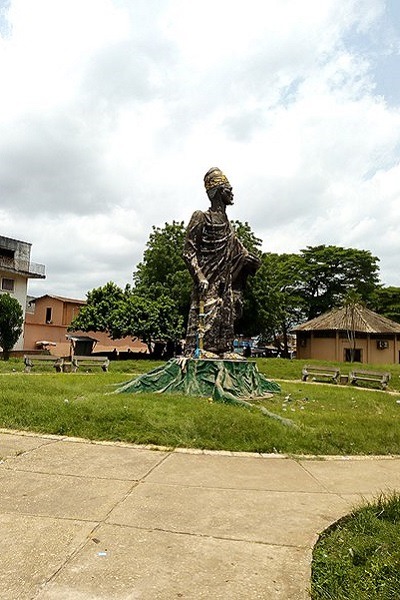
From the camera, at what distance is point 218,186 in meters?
12.8

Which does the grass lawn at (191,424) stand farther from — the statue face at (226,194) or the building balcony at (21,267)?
the building balcony at (21,267)

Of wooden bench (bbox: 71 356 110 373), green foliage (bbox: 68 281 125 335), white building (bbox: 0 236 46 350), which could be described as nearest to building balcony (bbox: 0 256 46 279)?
white building (bbox: 0 236 46 350)

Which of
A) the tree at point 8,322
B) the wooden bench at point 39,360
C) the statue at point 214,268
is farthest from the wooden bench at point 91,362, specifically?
the tree at point 8,322

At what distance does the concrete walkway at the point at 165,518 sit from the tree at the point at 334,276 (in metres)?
35.0

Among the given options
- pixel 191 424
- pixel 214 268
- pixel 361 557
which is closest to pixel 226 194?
pixel 214 268

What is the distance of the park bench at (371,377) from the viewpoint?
603 inches

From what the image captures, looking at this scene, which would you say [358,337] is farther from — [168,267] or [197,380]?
[197,380]

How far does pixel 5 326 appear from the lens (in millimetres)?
25109

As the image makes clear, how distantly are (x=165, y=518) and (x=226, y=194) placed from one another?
405 inches

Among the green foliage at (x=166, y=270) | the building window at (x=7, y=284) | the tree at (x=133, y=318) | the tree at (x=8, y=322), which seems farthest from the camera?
the building window at (x=7, y=284)

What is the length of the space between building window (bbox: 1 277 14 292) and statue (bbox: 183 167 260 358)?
25615mm

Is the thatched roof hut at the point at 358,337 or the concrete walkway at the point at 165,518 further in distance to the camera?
the thatched roof hut at the point at 358,337

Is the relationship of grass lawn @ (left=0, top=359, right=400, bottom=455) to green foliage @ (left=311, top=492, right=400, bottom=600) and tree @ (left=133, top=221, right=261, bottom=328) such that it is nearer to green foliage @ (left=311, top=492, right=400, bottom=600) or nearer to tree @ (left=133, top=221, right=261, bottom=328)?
green foliage @ (left=311, top=492, right=400, bottom=600)

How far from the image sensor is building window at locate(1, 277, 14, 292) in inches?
1368
